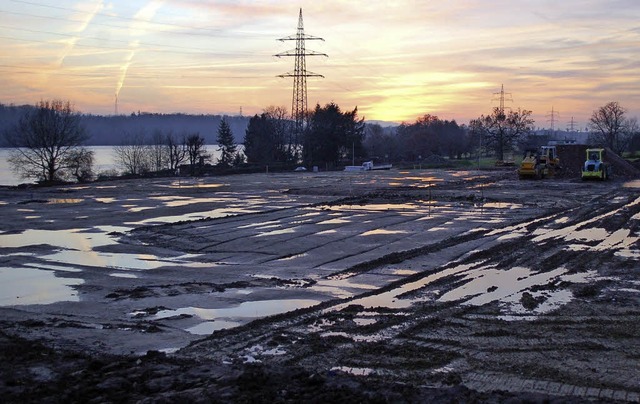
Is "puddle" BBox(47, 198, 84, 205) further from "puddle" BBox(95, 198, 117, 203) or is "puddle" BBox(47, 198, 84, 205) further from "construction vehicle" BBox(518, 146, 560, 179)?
"construction vehicle" BBox(518, 146, 560, 179)

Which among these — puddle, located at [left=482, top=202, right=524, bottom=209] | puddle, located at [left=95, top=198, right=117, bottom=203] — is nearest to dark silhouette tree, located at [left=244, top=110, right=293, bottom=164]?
puddle, located at [left=95, top=198, right=117, bottom=203]

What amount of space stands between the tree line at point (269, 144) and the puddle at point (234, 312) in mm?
51166

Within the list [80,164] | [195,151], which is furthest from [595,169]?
[195,151]

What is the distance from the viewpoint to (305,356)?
9000 millimetres

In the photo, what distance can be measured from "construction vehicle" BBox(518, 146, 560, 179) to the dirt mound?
6.23 feet

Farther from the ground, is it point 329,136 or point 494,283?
point 329,136

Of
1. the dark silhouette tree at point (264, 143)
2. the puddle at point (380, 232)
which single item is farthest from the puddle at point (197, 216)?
the dark silhouette tree at point (264, 143)

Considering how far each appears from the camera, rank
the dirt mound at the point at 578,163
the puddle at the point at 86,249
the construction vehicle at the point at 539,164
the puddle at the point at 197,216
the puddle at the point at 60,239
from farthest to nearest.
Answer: the dirt mound at the point at 578,163, the construction vehicle at the point at 539,164, the puddle at the point at 197,216, the puddle at the point at 60,239, the puddle at the point at 86,249

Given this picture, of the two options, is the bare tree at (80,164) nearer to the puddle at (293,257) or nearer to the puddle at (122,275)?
the puddle at (293,257)

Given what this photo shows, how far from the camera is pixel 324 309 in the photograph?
11867 millimetres

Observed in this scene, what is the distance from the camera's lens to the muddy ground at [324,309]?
25.5 ft

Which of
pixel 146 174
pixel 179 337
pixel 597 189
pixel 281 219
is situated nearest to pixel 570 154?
pixel 597 189

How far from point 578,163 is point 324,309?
177 ft

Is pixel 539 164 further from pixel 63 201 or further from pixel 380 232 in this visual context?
pixel 63 201
